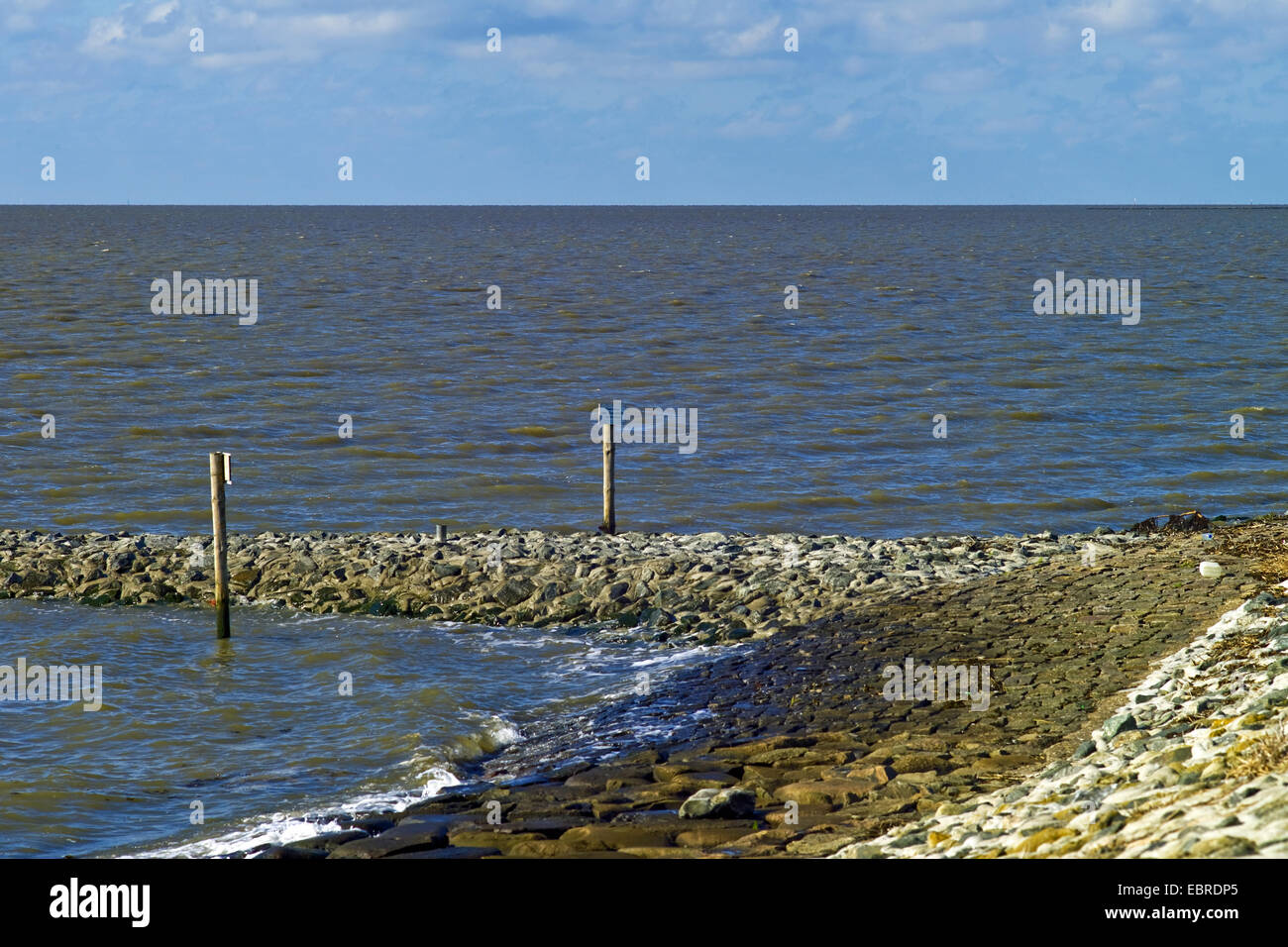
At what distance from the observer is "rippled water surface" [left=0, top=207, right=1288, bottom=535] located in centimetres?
2575

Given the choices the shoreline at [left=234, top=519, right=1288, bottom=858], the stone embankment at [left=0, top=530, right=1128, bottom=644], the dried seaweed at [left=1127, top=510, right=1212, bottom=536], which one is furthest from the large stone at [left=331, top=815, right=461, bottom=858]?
the dried seaweed at [left=1127, top=510, right=1212, bottom=536]

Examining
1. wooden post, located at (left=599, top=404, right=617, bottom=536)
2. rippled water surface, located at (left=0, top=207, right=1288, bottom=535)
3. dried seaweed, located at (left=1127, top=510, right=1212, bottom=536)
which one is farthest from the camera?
rippled water surface, located at (left=0, top=207, right=1288, bottom=535)

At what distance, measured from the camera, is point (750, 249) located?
116188 millimetres

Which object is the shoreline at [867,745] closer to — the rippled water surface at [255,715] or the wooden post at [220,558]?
the rippled water surface at [255,715]

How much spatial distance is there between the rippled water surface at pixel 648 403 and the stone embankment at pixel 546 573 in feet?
10.4

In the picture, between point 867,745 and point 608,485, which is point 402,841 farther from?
point 608,485

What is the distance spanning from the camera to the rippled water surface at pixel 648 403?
25.8 m

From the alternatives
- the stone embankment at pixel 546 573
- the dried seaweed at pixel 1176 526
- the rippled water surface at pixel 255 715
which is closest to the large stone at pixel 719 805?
the rippled water surface at pixel 255 715

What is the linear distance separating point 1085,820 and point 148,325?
167 feet

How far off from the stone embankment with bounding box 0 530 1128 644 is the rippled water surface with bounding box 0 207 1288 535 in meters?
3.16

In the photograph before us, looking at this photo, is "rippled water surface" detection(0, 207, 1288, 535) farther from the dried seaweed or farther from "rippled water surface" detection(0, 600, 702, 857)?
"rippled water surface" detection(0, 600, 702, 857)

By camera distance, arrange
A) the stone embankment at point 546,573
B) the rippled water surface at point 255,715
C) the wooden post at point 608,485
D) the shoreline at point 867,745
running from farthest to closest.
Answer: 1. the wooden post at point 608,485
2. the stone embankment at point 546,573
3. the rippled water surface at point 255,715
4. the shoreline at point 867,745

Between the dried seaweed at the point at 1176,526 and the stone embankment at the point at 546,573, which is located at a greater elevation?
the dried seaweed at the point at 1176,526

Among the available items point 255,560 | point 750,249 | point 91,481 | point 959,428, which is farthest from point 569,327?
point 750,249
